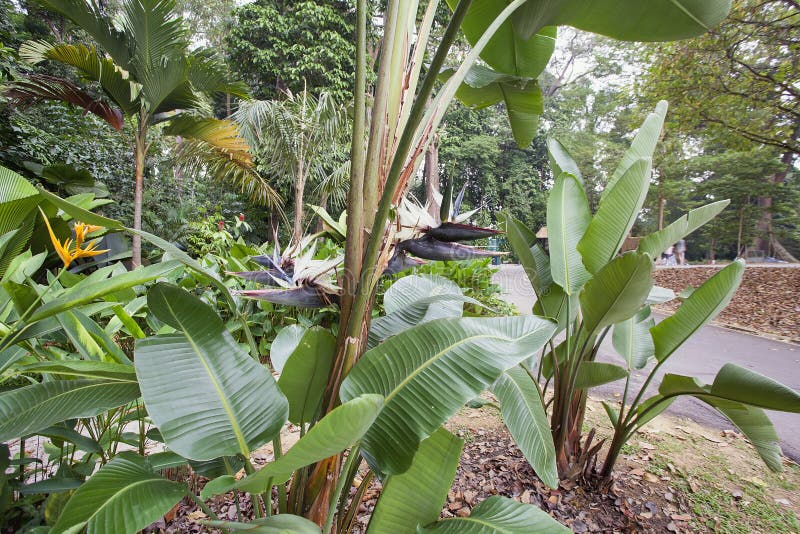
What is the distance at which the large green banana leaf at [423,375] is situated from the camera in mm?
703

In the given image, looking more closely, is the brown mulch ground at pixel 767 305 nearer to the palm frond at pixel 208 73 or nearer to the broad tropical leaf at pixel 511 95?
the broad tropical leaf at pixel 511 95

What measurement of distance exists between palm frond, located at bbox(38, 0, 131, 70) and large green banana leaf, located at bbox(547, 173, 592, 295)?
4014 mm

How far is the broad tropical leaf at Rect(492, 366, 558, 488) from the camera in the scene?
3.11 feet

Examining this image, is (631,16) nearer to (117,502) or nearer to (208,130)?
(117,502)

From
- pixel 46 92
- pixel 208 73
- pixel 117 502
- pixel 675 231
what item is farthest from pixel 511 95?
pixel 46 92

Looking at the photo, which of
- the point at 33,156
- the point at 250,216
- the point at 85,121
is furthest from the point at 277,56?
the point at 33,156

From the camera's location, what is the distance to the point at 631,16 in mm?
1016

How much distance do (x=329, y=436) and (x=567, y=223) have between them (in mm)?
1350

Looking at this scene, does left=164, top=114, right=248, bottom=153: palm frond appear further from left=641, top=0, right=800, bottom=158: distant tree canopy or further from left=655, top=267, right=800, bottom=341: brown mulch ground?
left=655, top=267, right=800, bottom=341: brown mulch ground

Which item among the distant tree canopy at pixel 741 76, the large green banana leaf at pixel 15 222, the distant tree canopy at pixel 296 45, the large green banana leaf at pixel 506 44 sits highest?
the distant tree canopy at pixel 296 45

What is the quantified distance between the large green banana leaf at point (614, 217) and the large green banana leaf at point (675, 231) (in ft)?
0.44

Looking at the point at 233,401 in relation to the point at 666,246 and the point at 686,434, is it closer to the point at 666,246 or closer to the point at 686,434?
the point at 666,246

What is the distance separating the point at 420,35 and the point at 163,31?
3.53 m

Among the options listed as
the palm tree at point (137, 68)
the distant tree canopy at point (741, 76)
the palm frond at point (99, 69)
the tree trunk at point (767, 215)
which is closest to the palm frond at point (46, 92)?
the palm tree at point (137, 68)
